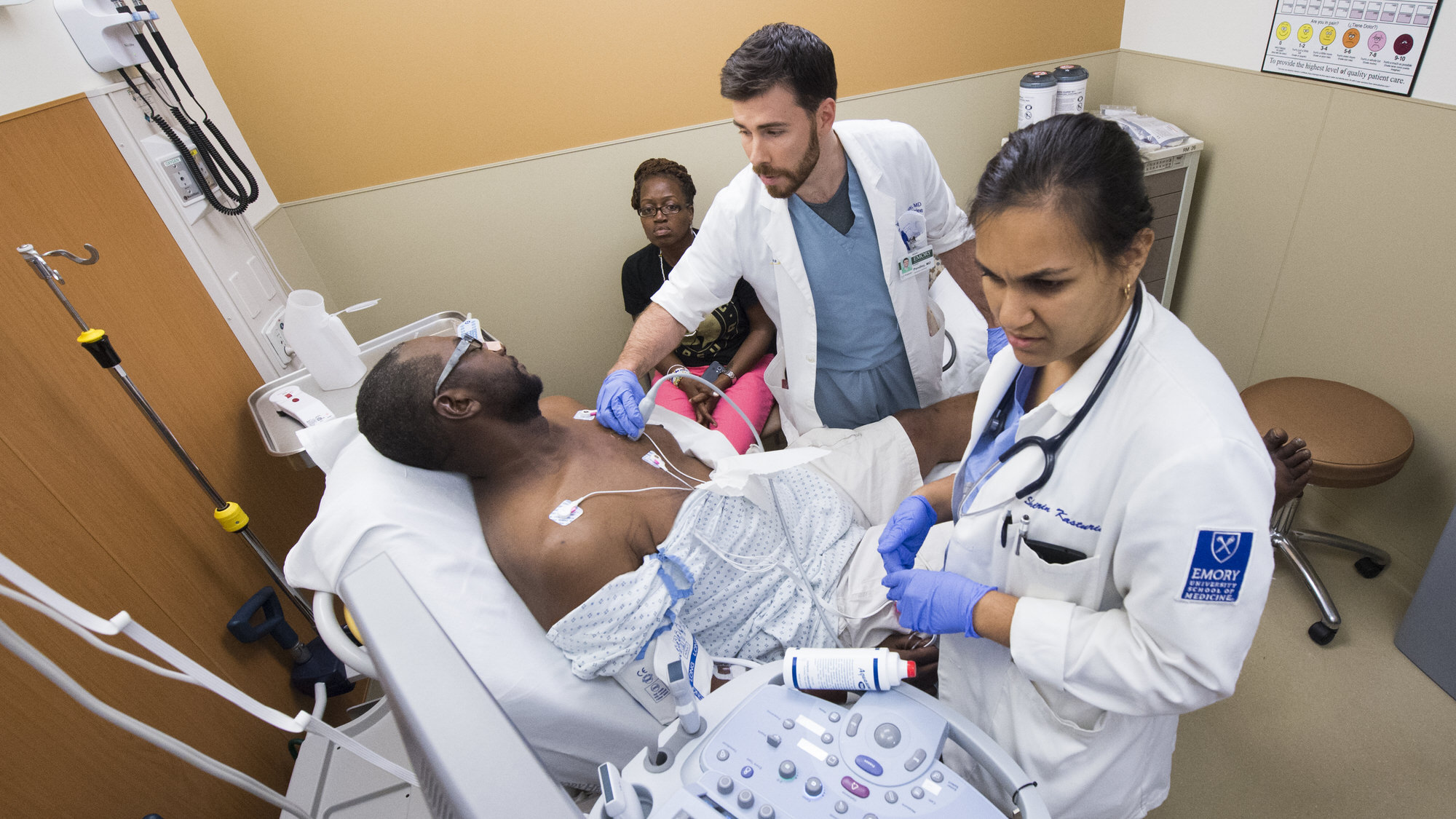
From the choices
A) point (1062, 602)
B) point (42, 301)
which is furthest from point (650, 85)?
point (1062, 602)

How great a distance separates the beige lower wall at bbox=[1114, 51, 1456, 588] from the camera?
175 cm

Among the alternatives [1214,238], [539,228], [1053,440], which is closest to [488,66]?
[539,228]

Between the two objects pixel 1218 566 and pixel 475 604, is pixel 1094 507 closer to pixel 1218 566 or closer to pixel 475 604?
pixel 1218 566

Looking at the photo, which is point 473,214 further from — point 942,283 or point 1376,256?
point 1376,256

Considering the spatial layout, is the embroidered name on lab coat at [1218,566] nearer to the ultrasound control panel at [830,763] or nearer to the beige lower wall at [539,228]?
the ultrasound control panel at [830,763]

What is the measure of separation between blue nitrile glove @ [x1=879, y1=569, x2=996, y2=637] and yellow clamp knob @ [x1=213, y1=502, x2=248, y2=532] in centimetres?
133

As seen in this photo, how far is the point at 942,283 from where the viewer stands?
5.84 ft

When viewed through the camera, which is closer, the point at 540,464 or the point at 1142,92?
the point at 540,464

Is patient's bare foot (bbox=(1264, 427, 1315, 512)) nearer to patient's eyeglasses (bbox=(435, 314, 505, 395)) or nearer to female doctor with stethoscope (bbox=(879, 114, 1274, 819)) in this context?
female doctor with stethoscope (bbox=(879, 114, 1274, 819))

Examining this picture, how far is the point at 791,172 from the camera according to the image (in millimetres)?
1511

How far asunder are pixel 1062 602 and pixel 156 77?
90.3 inches

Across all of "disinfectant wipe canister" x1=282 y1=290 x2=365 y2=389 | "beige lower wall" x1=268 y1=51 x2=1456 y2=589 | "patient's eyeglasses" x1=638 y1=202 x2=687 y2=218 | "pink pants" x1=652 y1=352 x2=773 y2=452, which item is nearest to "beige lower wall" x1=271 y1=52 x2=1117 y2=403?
"beige lower wall" x1=268 y1=51 x2=1456 y2=589

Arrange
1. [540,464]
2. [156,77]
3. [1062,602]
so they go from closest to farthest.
A: [1062,602], [540,464], [156,77]

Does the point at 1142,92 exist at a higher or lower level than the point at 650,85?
lower
